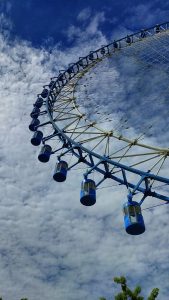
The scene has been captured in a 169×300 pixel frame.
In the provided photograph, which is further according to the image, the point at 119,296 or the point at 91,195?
the point at 119,296

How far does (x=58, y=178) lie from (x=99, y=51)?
14.6 metres

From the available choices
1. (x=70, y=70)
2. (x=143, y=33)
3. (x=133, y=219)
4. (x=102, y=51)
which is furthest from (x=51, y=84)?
(x=133, y=219)

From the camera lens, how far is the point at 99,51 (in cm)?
3334

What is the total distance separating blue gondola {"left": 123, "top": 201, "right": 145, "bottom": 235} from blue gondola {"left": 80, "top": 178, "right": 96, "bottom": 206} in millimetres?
2407

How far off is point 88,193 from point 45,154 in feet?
24.6

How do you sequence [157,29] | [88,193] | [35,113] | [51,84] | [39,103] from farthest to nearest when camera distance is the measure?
[157,29]
[39,103]
[51,84]
[35,113]
[88,193]

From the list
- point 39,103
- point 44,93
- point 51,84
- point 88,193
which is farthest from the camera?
point 44,93

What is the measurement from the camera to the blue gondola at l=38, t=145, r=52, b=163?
26.2 m

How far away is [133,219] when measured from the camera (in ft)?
54.6

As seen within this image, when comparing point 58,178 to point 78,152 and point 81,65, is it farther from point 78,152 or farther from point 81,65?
point 81,65

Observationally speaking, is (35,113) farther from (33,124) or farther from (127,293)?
(127,293)

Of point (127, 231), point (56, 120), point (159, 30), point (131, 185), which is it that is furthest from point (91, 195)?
Result: point (159, 30)

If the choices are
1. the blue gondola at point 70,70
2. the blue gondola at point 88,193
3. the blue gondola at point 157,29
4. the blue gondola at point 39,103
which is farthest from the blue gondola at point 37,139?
the blue gondola at point 157,29

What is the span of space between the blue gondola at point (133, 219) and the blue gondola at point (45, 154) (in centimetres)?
996
